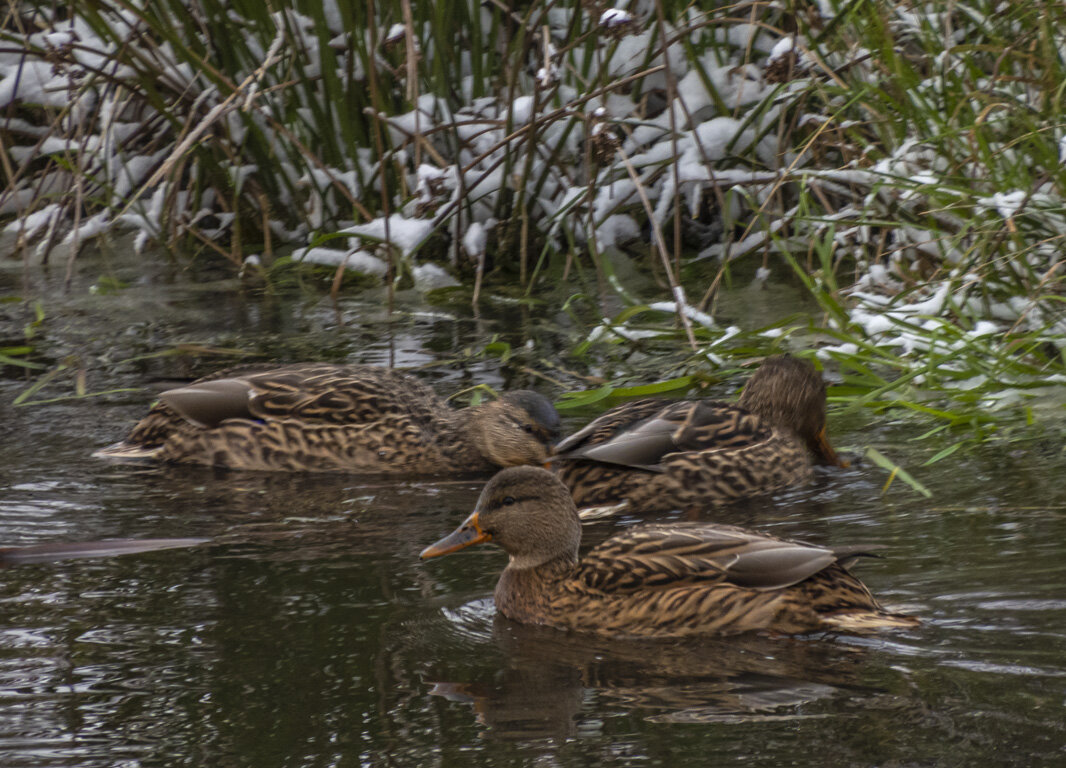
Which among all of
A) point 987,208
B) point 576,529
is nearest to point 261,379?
point 576,529

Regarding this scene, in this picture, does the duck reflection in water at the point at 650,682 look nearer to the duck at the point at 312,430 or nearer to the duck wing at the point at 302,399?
the duck at the point at 312,430

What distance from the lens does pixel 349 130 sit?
9.18 meters

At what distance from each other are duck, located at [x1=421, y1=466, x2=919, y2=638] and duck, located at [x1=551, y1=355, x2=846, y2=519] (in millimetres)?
983

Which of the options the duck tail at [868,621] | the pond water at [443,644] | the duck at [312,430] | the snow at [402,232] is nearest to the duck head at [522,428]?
the duck at [312,430]

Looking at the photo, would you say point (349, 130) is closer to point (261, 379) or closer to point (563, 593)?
point (261, 379)

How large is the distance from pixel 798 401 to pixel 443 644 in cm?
230

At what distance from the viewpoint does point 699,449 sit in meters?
5.74

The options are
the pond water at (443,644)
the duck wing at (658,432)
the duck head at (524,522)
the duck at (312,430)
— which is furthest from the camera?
the duck at (312,430)

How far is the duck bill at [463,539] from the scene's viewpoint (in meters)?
4.58

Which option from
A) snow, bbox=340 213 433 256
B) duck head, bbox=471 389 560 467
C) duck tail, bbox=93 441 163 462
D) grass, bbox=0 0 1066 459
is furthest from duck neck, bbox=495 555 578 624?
snow, bbox=340 213 433 256

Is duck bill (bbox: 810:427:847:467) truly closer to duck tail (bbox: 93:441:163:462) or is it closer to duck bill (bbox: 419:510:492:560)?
duck bill (bbox: 419:510:492:560)

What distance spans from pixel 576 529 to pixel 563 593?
0.30m

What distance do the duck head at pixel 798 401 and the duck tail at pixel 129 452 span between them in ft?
7.90

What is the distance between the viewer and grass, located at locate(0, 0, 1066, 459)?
21.1 feet
